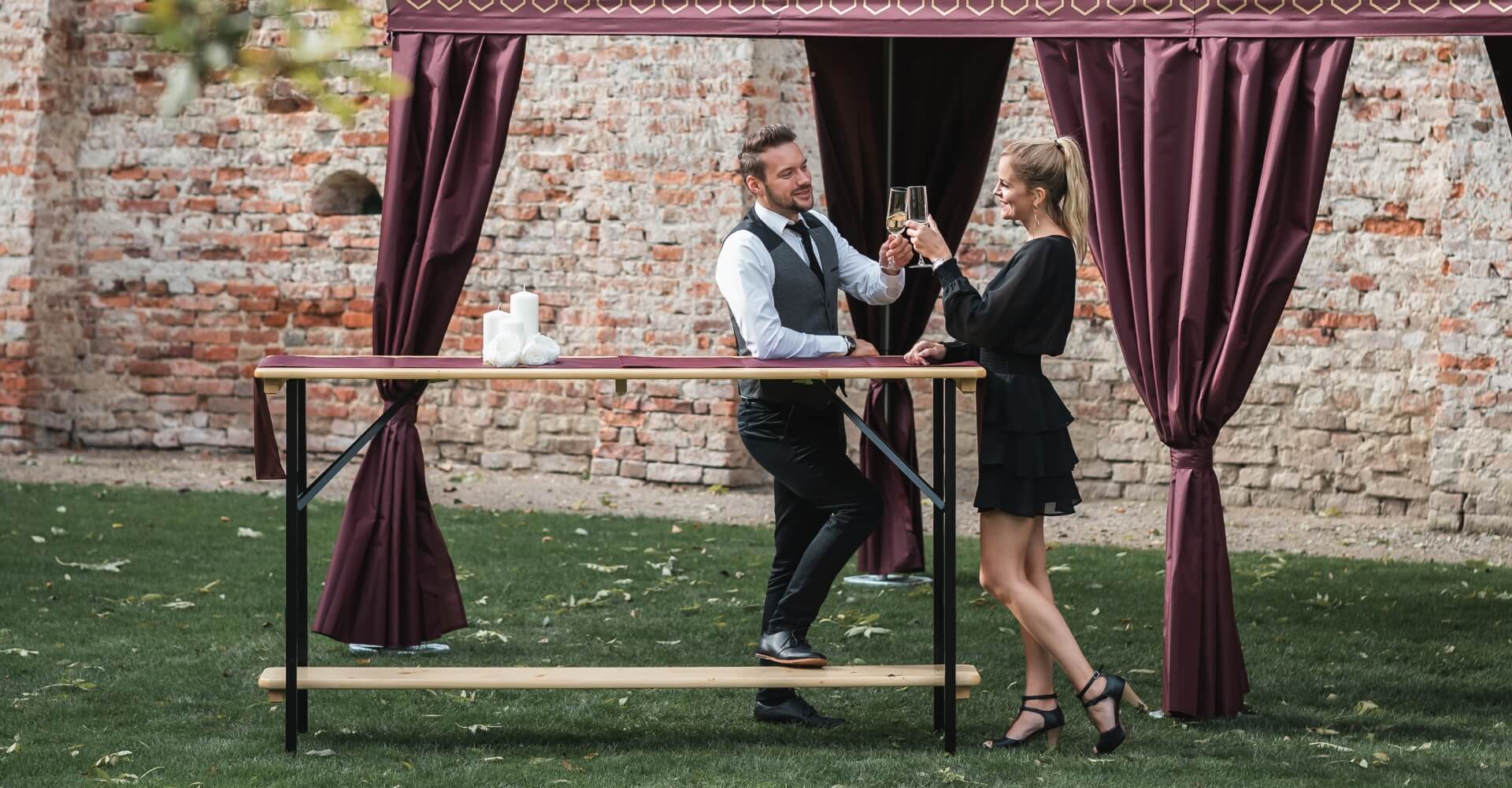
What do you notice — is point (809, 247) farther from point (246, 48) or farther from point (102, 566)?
point (102, 566)

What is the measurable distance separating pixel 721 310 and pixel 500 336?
537 cm

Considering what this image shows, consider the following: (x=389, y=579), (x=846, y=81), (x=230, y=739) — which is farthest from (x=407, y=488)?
(x=846, y=81)

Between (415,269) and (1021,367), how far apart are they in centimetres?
204

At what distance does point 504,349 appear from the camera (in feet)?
14.3

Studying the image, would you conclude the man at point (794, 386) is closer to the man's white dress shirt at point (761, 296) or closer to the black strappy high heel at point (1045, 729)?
the man's white dress shirt at point (761, 296)

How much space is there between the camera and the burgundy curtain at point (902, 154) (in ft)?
21.5

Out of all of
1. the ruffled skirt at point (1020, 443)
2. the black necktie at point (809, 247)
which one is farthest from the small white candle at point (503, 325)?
the ruffled skirt at point (1020, 443)

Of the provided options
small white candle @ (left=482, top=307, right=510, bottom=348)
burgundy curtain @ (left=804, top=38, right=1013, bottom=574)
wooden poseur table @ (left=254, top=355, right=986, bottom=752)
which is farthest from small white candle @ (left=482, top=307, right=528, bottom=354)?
burgundy curtain @ (left=804, top=38, right=1013, bottom=574)

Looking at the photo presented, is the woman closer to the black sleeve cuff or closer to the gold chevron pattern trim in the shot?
the black sleeve cuff

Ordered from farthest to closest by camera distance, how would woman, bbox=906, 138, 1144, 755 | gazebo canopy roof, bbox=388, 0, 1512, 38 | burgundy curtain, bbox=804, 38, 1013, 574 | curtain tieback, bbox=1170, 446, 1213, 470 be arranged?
burgundy curtain, bbox=804, 38, 1013, 574, curtain tieback, bbox=1170, 446, 1213, 470, gazebo canopy roof, bbox=388, 0, 1512, 38, woman, bbox=906, 138, 1144, 755

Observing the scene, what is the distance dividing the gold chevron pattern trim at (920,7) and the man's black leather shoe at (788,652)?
1.93 meters

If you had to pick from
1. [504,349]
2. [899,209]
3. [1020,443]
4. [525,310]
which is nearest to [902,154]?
[899,209]

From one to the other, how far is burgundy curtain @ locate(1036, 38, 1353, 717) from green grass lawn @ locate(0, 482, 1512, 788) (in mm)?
364

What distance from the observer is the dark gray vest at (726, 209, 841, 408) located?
450 cm
